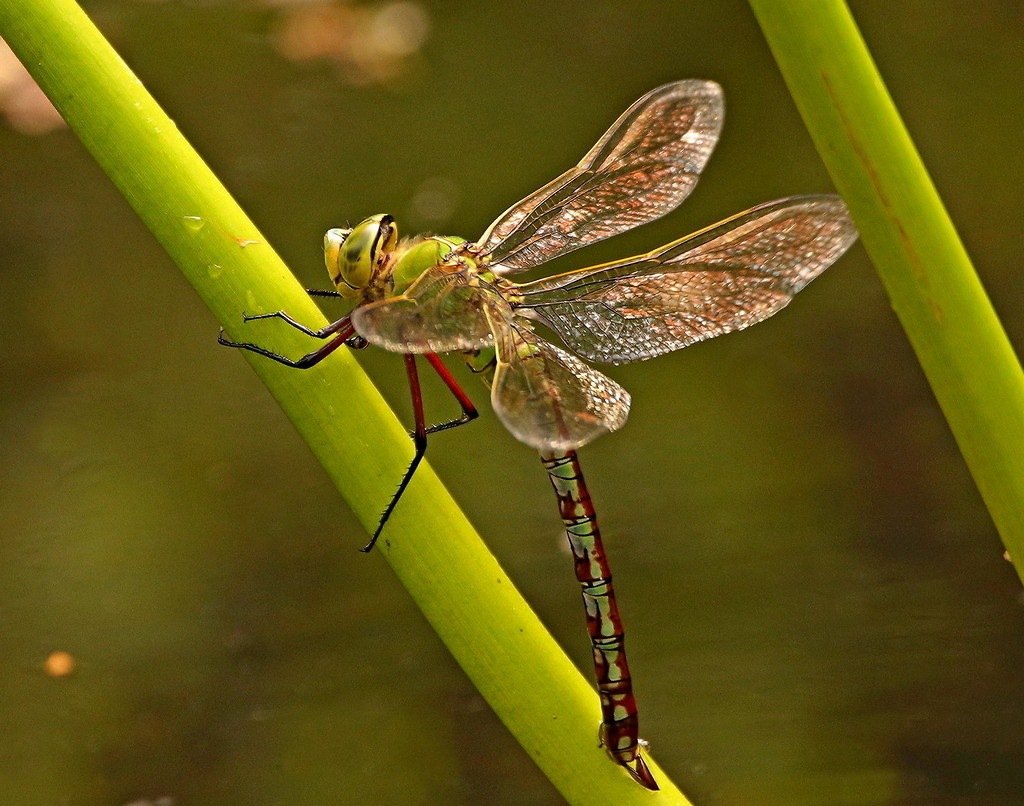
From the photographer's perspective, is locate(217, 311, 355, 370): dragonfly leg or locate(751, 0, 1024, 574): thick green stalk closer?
locate(751, 0, 1024, 574): thick green stalk

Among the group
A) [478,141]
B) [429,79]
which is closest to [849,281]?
[478,141]

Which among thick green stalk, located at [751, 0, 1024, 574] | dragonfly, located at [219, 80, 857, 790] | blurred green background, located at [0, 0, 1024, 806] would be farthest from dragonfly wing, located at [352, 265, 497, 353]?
blurred green background, located at [0, 0, 1024, 806]

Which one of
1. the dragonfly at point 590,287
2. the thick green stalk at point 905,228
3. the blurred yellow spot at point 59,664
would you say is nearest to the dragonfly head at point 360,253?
the dragonfly at point 590,287

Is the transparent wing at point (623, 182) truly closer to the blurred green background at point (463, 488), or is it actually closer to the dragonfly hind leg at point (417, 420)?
the dragonfly hind leg at point (417, 420)

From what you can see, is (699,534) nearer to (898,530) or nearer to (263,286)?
(898,530)

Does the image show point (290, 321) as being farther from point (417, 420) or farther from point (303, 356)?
point (417, 420)

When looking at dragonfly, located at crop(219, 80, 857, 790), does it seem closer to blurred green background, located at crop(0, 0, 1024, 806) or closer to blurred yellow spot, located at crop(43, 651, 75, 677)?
blurred green background, located at crop(0, 0, 1024, 806)
